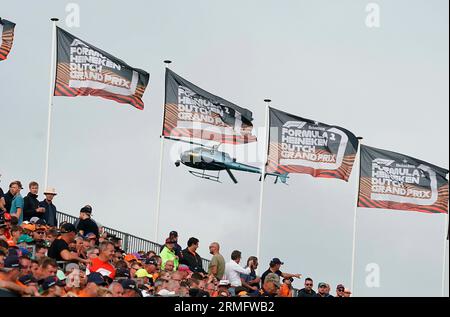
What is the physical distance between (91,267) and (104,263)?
326 mm

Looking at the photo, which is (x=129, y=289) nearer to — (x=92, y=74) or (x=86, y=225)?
(x=86, y=225)

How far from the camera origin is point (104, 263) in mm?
20578

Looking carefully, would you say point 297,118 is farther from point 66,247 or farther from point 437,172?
point 66,247

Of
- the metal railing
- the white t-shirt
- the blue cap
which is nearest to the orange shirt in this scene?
the blue cap

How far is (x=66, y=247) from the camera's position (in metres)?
20.1

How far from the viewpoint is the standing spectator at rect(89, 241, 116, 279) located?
800 inches

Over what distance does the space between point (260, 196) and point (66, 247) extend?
14735 mm

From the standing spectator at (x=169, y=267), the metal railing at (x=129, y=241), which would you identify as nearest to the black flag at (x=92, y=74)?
the metal railing at (x=129, y=241)

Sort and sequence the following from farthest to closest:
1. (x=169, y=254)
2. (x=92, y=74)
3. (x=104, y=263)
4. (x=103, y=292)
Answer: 1. (x=92, y=74)
2. (x=169, y=254)
3. (x=104, y=263)
4. (x=103, y=292)

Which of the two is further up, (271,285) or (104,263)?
(104,263)

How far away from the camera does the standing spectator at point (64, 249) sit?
19.9 m

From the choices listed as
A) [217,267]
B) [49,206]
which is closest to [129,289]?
[217,267]
